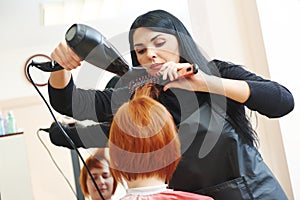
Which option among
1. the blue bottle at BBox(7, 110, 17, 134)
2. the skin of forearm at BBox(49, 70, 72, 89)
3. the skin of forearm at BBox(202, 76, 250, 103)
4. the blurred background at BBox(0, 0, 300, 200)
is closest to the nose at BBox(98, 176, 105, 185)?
the blurred background at BBox(0, 0, 300, 200)

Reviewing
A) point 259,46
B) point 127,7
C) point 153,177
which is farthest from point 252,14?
point 153,177

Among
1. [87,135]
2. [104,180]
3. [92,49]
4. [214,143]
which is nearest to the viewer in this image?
[92,49]

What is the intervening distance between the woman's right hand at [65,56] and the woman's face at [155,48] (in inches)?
5.7

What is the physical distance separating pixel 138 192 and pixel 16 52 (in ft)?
2.29

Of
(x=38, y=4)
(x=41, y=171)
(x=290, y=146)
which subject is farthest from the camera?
(x=38, y=4)

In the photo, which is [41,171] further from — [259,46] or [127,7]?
[259,46]

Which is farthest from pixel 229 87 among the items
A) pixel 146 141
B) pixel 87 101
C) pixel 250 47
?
pixel 250 47

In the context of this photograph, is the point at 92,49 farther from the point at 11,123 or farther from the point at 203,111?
the point at 11,123

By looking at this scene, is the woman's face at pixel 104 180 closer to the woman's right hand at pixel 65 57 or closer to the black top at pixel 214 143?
the black top at pixel 214 143

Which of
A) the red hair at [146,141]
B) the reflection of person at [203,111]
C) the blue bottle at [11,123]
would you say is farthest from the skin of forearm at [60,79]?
the blue bottle at [11,123]

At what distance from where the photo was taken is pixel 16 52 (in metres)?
1.10

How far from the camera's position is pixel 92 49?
522 millimetres

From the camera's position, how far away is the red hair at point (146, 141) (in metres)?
0.62

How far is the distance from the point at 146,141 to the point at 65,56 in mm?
200
